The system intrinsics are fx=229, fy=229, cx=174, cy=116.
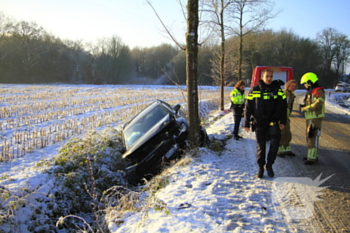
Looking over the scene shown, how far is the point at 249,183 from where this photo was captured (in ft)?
12.8

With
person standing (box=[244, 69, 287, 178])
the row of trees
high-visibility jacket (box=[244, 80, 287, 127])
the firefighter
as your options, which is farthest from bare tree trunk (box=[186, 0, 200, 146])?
the row of trees

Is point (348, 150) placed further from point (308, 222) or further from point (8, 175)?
point (8, 175)

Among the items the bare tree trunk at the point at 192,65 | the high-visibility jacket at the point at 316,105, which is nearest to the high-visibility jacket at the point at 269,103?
the high-visibility jacket at the point at 316,105

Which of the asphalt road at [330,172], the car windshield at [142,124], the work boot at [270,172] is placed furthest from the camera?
the car windshield at [142,124]

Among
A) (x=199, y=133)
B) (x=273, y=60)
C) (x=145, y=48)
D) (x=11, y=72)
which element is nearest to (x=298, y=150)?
(x=199, y=133)

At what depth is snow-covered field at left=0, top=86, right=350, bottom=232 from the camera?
279cm

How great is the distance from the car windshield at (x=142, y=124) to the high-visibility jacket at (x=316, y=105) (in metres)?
3.24

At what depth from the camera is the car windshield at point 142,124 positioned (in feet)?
18.0

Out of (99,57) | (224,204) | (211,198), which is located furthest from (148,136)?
(99,57)

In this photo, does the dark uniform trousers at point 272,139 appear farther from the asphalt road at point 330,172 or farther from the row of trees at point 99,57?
the row of trees at point 99,57

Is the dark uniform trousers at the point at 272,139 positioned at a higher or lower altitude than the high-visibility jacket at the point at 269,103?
lower

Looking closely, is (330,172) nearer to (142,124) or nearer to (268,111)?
(268,111)

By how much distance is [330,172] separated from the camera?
4.41m

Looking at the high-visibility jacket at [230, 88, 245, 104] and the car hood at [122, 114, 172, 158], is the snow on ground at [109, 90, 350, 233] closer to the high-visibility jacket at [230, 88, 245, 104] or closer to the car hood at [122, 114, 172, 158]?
the car hood at [122, 114, 172, 158]
